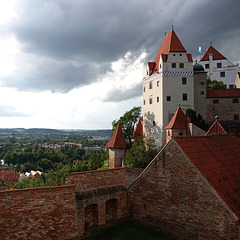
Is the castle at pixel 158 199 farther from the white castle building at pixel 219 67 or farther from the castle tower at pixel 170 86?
the white castle building at pixel 219 67

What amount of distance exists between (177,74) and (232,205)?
95.6 feet

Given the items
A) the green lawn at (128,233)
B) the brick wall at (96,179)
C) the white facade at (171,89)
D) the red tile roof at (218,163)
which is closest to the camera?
the red tile roof at (218,163)

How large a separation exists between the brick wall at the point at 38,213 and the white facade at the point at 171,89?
26.4 metres

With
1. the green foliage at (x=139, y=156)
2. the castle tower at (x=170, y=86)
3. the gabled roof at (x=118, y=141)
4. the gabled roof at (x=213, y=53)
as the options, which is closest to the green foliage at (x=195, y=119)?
the castle tower at (x=170, y=86)

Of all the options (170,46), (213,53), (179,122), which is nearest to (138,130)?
(179,122)

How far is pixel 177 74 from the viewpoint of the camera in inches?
1414

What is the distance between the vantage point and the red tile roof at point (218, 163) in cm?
968

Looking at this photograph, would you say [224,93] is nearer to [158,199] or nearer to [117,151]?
[117,151]

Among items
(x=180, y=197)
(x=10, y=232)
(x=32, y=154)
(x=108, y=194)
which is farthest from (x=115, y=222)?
(x=32, y=154)

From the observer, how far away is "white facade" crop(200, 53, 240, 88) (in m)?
52.0

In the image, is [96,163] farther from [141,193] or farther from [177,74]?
[141,193]

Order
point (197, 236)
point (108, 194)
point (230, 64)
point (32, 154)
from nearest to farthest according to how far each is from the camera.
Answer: point (197, 236) → point (108, 194) → point (230, 64) → point (32, 154)

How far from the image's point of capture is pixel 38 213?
31.0 ft

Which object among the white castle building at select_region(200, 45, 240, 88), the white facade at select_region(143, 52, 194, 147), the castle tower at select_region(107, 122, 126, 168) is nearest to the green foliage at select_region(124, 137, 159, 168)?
the castle tower at select_region(107, 122, 126, 168)
